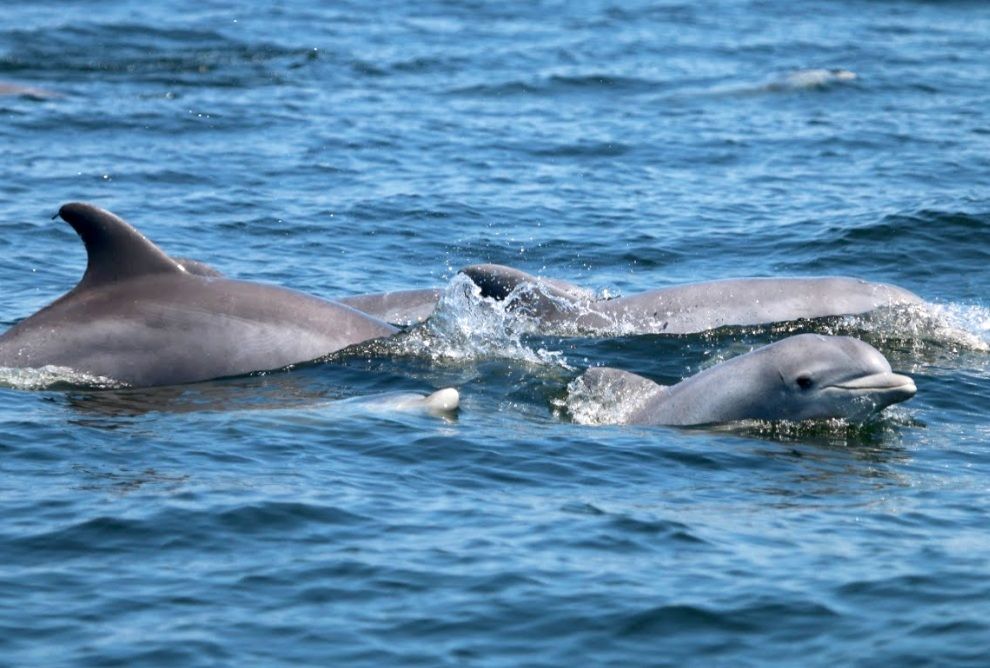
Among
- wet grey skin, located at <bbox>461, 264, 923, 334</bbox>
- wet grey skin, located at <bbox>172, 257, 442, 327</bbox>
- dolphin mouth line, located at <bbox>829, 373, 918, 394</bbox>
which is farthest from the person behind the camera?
wet grey skin, located at <bbox>172, 257, 442, 327</bbox>

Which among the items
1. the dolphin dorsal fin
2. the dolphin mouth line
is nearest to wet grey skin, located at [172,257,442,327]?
the dolphin dorsal fin

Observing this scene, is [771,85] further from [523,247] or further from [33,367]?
[33,367]

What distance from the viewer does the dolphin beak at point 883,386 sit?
14.4 m

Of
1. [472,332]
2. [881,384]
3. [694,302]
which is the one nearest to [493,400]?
[472,332]

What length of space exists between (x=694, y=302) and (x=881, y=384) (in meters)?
5.08

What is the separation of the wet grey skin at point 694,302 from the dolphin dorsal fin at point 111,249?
409cm

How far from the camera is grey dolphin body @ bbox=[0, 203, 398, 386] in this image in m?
15.7

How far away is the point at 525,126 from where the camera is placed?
3322 cm

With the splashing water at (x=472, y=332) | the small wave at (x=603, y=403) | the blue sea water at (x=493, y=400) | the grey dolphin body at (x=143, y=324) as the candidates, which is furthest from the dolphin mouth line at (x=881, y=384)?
the grey dolphin body at (x=143, y=324)

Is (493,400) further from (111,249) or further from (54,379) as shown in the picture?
(54,379)

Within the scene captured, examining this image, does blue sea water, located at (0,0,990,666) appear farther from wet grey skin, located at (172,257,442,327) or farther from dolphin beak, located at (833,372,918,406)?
wet grey skin, located at (172,257,442,327)

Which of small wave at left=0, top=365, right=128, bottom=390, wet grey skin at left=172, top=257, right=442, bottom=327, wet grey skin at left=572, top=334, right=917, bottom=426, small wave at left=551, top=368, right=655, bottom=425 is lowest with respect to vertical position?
small wave at left=0, top=365, right=128, bottom=390

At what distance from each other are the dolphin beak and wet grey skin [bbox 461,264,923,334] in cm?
453

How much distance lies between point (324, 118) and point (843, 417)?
2026 centimetres
